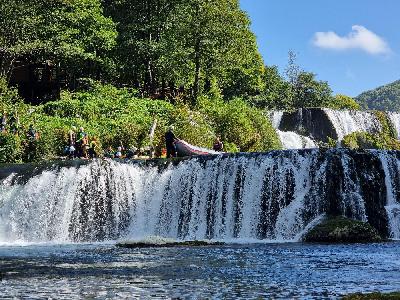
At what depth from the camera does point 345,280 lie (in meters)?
11.5

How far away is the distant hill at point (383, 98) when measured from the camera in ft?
588

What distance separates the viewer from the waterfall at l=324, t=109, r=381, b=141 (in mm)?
48156

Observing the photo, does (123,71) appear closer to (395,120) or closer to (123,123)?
(123,123)

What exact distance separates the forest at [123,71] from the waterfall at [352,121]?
20.1 ft

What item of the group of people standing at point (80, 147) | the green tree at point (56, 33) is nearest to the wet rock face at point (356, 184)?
the group of people standing at point (80, 147)

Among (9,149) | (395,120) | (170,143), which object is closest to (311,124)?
(395,120)

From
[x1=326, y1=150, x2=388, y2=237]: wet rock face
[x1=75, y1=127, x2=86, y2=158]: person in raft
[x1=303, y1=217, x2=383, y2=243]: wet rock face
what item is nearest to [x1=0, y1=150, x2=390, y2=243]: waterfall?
[x1=326, y1=150, x2=388, y2=237]: wet rock face

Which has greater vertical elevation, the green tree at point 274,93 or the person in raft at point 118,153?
the green tree at point 274,93

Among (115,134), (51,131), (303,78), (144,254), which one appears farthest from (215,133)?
(303,78)

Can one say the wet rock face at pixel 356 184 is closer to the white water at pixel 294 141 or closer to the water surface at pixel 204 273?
the water surface at pixel 204 273

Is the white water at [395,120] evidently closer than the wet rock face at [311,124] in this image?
No

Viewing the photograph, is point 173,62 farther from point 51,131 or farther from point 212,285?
point 212,285

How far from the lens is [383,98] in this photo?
607 feet

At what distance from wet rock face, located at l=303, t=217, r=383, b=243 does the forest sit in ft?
42.9
